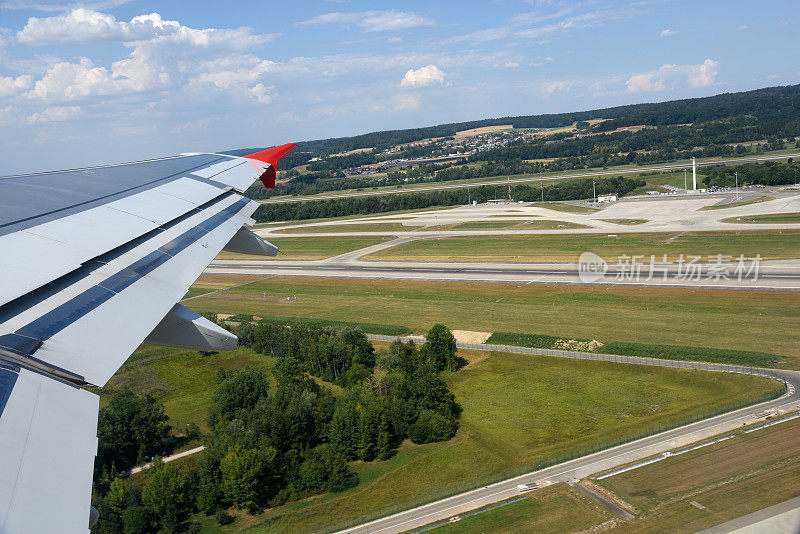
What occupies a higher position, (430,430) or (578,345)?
(578,345)

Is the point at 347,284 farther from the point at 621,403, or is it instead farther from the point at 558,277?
the point at 621,403

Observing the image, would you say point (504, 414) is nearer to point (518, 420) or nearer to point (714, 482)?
point (518, 420)

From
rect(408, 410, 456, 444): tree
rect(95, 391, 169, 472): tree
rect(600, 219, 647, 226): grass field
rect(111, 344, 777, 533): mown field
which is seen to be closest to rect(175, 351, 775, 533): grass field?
rect(111, 344, 777, 533): mown field

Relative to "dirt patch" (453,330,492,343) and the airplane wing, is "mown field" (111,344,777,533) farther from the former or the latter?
the airplane wing

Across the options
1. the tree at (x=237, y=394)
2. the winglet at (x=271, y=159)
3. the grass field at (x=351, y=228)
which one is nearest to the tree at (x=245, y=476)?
the tree at (x=237, y=394)

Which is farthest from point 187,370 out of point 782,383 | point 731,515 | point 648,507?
point 782,383

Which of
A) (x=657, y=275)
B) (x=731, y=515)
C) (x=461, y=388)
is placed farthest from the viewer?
(x=657, y=275)

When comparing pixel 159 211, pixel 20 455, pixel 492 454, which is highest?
pixel 159 211

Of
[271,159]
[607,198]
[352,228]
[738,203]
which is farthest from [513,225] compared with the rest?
[271,159]
